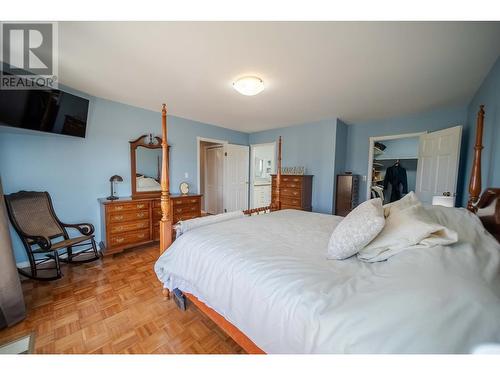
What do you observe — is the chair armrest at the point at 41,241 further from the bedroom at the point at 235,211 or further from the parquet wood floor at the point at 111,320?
the parquet wood floor at the point at 111,320

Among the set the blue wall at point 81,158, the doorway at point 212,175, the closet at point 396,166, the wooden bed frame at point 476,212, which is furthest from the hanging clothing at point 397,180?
the blue wall at point 81,158

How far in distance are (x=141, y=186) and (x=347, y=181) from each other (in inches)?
149

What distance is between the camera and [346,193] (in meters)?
3.80

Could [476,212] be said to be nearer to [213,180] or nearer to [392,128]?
[392,128]

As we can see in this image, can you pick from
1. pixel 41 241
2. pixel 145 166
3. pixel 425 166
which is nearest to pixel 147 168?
pixel 145 166

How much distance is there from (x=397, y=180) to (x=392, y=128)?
1602 mm

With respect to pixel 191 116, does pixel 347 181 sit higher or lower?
lower

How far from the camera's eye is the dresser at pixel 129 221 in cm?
256

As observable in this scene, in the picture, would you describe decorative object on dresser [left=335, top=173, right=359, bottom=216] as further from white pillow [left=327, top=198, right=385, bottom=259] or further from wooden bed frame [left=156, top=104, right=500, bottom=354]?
white pillow [left=327, top=198, right=385, bottom=259]

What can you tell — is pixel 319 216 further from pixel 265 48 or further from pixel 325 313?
pixel 265 48

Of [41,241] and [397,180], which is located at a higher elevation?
[397,180]

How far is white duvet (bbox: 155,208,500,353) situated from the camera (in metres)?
0.59

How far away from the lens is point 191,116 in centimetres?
364
